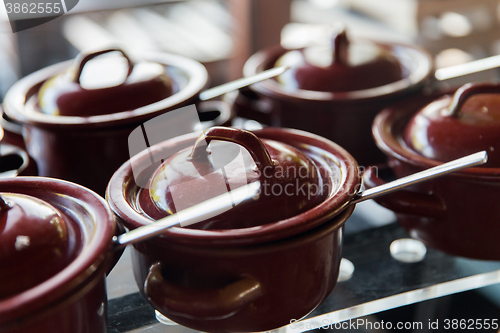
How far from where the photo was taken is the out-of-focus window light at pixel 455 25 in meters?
1.87

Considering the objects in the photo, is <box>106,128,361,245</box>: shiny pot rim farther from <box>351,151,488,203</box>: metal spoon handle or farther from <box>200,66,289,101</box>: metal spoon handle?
<box>200,66,289,101</box>: metal spoon handle

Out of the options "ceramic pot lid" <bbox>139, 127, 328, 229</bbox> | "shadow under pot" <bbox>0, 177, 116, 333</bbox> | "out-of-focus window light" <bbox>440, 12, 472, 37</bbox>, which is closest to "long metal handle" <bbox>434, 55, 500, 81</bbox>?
"ceramic pot lid" <bbox>139, 127, 328, 229</bbox>

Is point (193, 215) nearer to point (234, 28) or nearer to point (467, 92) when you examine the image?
point (467, 92)

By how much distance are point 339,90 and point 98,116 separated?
1.30ft

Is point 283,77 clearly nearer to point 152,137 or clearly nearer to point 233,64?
point 152,137

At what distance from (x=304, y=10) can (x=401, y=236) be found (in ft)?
5.41

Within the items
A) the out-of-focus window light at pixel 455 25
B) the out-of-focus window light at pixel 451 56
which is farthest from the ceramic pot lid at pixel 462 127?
the out-of-focus window light at pixel 455 25

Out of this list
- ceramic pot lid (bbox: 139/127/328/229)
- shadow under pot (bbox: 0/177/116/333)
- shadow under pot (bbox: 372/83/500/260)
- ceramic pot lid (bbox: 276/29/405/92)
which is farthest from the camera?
ceramic pot lid (bbox: 276/29/405/92)

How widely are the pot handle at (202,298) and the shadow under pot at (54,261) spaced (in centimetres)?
5

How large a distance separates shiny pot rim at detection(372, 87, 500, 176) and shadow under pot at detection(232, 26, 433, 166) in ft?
0.10

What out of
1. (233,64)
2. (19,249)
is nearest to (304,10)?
(233,64)

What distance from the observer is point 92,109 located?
72 cm

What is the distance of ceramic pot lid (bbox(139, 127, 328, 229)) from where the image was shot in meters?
0.50

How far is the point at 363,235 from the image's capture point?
79 cm
